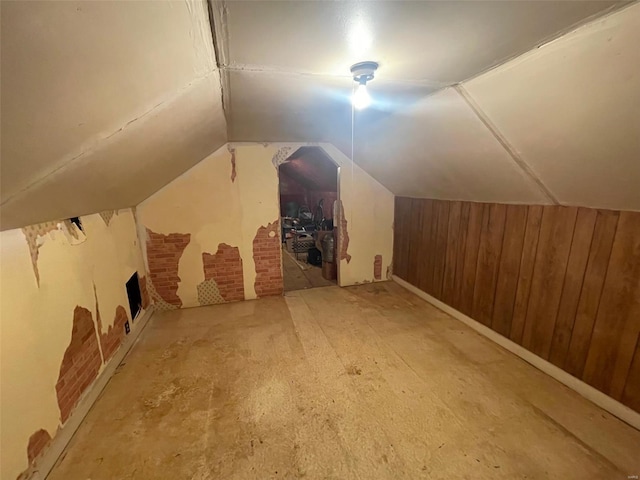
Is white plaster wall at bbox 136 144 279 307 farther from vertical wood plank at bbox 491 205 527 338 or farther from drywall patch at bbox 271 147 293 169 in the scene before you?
vertical wood plank at bbox 491 205 527 338

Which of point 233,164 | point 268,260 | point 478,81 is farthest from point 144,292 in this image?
point 478,81

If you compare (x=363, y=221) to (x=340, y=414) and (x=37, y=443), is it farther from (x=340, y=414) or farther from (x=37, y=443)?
(x=37, y=443)

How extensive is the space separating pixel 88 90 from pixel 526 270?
301 cm

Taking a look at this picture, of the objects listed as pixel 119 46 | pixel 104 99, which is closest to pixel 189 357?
pixel 104 99

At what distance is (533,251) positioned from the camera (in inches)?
92.7

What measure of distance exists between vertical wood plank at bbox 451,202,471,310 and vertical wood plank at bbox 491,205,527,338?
1.47ft

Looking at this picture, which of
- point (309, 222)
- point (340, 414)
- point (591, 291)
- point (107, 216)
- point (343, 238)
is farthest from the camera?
point (309, 222)

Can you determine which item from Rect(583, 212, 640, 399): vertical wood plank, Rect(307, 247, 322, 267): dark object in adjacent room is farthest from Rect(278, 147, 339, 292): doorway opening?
Rect(583, 212, 640, 399): vertical wood plank

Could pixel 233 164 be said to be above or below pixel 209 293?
above

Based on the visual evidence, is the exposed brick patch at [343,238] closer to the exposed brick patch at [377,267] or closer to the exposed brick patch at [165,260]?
the exposed brick patch at [377,267]

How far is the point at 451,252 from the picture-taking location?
3262mm

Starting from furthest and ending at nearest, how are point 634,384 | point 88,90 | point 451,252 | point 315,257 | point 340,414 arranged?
point 315,257
point 451,252
point 340,414
point 634,384
point 88,90

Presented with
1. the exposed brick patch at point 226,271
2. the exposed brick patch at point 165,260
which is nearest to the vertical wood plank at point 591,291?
the exposed brick patch at point 226,271

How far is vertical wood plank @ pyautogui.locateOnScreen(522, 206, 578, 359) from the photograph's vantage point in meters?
2.13
